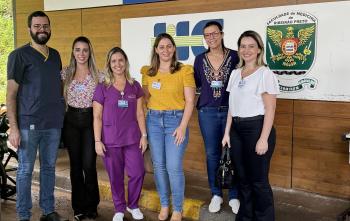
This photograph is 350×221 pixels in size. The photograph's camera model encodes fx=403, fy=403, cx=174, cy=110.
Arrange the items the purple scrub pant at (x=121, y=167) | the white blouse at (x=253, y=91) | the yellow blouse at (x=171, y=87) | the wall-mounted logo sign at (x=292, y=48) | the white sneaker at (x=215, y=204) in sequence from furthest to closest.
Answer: the wall-mounted logo sign at (x=292, y=48), the white sneaker at (x=215, y=204), the purple scrub pant at (x=121, y=167), the yellow blouse at (x=171, y=87), the white blouse at (x=253, y=91)

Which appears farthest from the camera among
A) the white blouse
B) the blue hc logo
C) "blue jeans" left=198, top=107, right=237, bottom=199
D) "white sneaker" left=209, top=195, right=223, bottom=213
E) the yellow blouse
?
the blue hc logo

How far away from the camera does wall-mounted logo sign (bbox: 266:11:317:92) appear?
406 cm

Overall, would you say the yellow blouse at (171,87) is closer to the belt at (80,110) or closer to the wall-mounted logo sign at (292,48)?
the belt at (80,110)

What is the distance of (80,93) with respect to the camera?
12.0 ft

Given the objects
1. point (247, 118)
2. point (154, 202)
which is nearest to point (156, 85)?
point (247, 118)

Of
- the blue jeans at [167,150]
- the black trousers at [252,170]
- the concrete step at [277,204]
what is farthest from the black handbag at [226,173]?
the concrete step at [277,204]

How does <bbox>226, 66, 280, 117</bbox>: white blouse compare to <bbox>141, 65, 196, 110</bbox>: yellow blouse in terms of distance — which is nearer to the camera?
<bbox>226, 66, 280, 117</bbox>: white blouse

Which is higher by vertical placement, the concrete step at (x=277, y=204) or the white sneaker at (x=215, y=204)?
the white sneaker at (x=215, y=204)

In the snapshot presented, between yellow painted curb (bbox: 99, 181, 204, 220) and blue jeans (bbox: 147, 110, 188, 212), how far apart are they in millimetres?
419

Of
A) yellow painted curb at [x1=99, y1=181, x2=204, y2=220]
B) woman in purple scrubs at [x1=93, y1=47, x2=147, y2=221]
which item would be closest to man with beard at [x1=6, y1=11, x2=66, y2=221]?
woman in purple scrubs at [x1=93, y1=47, x2=147, y2=221]

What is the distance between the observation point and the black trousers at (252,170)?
3.15m

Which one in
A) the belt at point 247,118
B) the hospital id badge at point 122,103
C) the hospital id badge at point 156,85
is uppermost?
the hospital id badge at point 156,85

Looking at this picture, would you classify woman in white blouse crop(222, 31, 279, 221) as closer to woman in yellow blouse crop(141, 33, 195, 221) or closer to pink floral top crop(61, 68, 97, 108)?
woman in yellow blouse crop(141, 33, 195, 221)

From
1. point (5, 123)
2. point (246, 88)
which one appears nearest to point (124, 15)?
point (5, 123)
